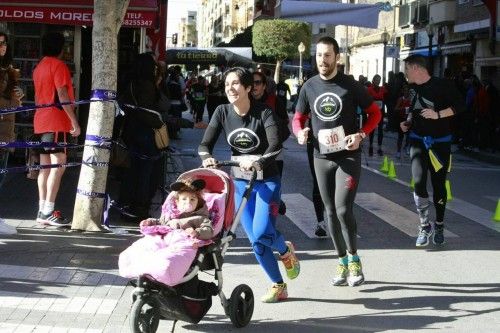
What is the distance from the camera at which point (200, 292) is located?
6.48 meters

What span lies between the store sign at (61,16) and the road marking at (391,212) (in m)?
4.20

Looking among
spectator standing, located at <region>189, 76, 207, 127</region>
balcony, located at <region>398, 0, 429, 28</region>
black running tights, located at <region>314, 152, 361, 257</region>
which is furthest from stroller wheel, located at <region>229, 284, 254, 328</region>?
balcony, located at <region>398, 0, 429, 28</region>

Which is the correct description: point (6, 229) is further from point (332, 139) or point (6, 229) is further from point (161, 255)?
point (161, 255)

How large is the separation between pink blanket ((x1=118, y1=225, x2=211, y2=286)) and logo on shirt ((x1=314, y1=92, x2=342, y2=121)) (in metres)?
2.26

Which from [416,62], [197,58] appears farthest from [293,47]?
[416,62]

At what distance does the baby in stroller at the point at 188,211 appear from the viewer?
6.46 meters

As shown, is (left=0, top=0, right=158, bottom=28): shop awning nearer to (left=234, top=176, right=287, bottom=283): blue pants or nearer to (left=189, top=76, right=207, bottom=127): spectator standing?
(left=234, top=176, right=287, bottom=283): blue pants

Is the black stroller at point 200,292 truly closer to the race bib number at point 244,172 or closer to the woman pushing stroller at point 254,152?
the race bib number at point 244,172

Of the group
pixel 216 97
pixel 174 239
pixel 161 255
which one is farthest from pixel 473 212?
pixel 216 97

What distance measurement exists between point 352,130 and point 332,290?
1.33m

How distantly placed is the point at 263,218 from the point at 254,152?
0.52 metres

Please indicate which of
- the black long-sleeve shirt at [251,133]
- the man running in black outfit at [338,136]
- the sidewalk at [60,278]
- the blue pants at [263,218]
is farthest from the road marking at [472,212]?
the black long-sleeve shirt at [251,133]

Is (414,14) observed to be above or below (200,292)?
above

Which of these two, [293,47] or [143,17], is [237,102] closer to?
[143,17]
